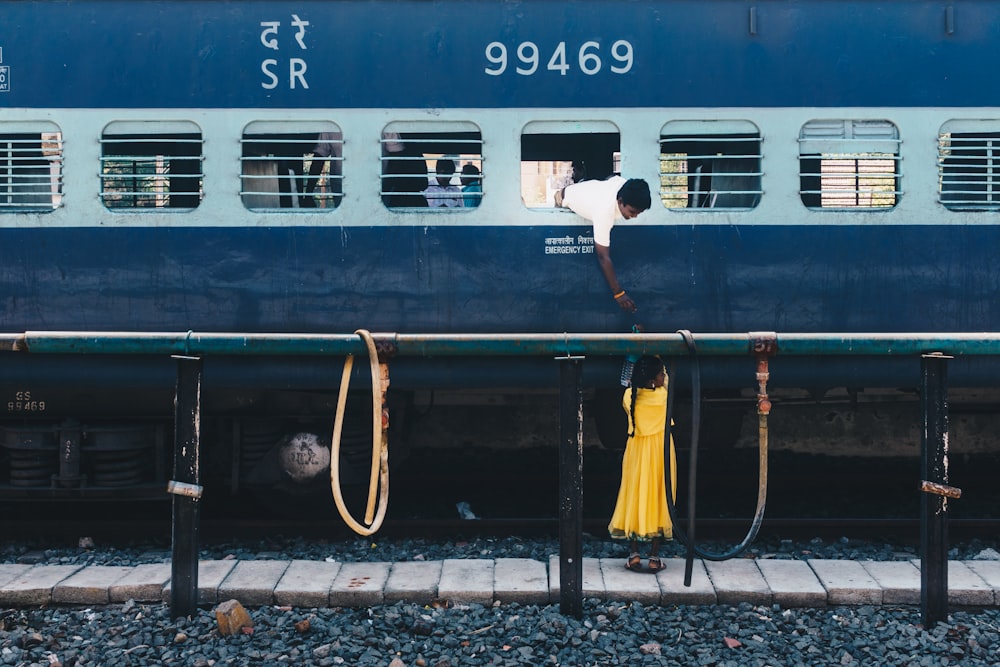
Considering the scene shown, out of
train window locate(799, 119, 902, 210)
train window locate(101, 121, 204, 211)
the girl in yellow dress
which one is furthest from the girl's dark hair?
train window locate(101, 121, 204, 211)

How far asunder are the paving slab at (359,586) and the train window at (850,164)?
3.20 metres

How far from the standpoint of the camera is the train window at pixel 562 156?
5.53 m

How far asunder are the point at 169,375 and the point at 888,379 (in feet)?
14.1

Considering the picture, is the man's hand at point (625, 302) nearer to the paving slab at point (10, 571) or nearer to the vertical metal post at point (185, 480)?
the vertical metal post at point (185, 480)

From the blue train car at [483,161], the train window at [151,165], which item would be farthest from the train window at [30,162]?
the train window at [151,165]

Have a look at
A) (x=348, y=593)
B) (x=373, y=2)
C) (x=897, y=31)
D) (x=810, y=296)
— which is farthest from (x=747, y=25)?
(x=348, y=593)

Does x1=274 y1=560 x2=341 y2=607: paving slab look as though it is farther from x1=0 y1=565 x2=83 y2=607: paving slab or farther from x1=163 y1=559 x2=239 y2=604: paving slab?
x1=0 y1=565 x2=83 y2=607: paving slab

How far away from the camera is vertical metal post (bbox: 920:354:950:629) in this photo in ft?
13.1

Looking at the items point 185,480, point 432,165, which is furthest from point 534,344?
point 432,165

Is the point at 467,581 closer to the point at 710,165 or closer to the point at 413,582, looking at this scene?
the point at 413,582

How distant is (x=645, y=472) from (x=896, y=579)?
48.6 inches

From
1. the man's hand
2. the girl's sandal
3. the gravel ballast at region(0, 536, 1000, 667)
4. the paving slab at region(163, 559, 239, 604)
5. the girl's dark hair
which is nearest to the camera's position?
the gravel ballast at region(0, 536, 1000, 667)

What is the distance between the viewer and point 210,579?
4.39 m

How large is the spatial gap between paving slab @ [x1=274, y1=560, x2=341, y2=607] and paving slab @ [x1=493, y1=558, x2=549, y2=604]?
2.50 ft
